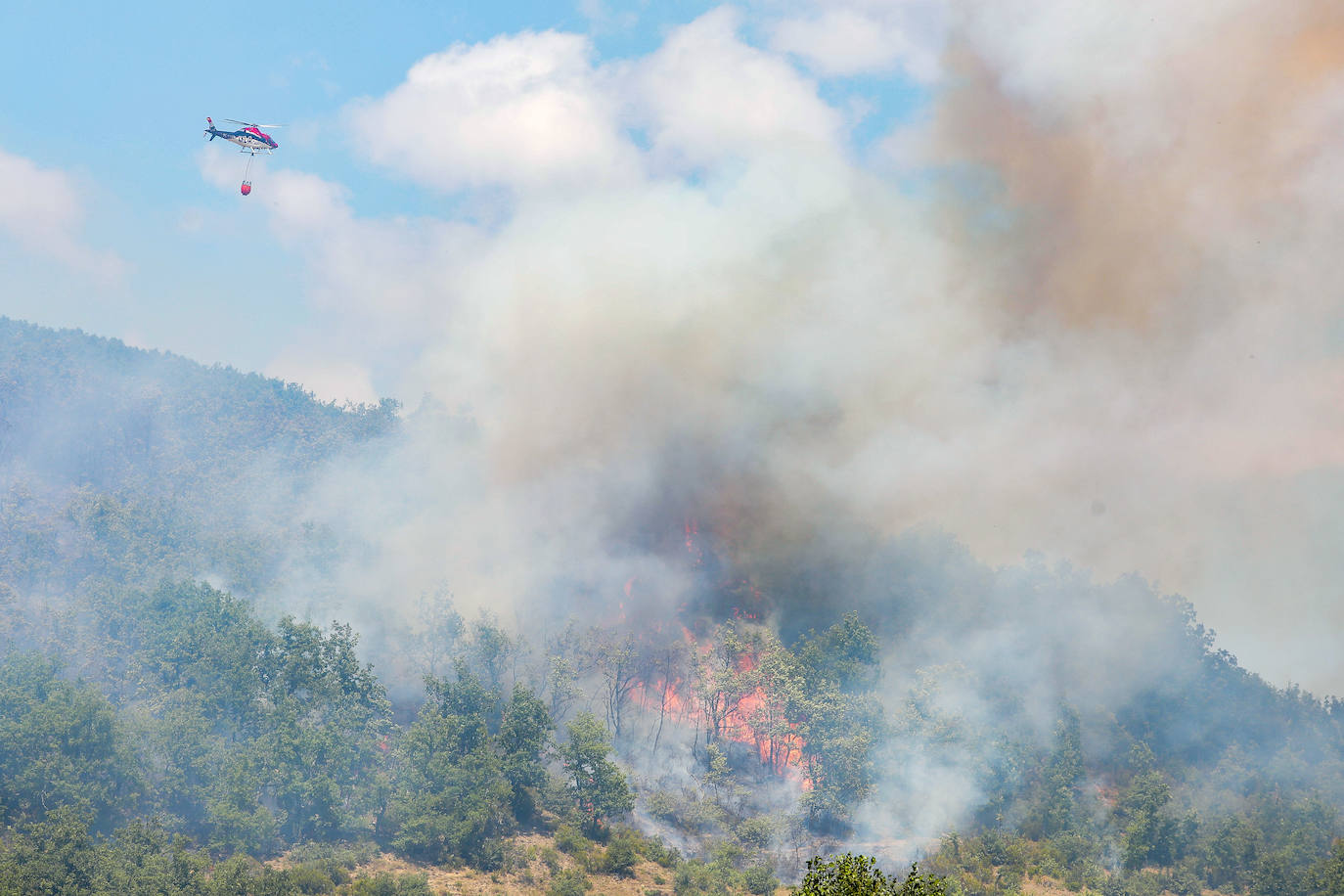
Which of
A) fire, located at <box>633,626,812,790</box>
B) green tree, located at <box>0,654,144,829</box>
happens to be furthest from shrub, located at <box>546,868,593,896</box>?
green tree, located at <box>0,654,144,829</box>

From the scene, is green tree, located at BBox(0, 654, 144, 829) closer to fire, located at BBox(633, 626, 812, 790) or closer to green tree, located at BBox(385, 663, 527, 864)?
→ green tree, located at BBox(385, 663, 527, 864)

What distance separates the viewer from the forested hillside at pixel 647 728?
187 feet

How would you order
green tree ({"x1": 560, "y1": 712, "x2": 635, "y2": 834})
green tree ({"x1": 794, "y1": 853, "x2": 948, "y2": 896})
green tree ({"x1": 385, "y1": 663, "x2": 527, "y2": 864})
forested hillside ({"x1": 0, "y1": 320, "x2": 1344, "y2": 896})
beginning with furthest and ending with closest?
green tree ({"x1": 560, "y1": 712, "x2": 635, "y2": 834}), green tree ({"x1": 385, "y1": 663, "x2": 527, "y2": 864}), forested hillside ({"x1": 0, "y1": 320, "x2": 1344, "y2": 896}), green tree ({"x1": 794, "y1": 853, "x2": 948, "y2": 896})

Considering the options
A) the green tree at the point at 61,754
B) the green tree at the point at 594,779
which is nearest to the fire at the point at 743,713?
the green tree at the point at 594,779

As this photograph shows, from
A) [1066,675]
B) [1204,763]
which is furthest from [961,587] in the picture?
[1204,763]

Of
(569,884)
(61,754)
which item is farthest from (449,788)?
(61,754)

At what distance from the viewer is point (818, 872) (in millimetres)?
31484

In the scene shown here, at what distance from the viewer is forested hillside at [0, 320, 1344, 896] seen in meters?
57.0

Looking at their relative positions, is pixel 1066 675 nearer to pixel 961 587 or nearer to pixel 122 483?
pixel 961 587

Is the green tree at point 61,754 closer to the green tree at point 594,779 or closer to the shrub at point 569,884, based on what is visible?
the shrub at point 569,884

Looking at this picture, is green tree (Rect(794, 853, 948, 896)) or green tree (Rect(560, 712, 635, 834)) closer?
green tree (Rect(794, 853, 948, 896))

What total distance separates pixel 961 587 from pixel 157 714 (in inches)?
2188

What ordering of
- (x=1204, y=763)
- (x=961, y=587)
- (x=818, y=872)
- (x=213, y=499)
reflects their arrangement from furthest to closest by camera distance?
(x=213, y=499) < (x=961, y=587) < (x=1204, y=763) < (x=818, y=872)

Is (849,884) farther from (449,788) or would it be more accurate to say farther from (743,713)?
(743,713)
